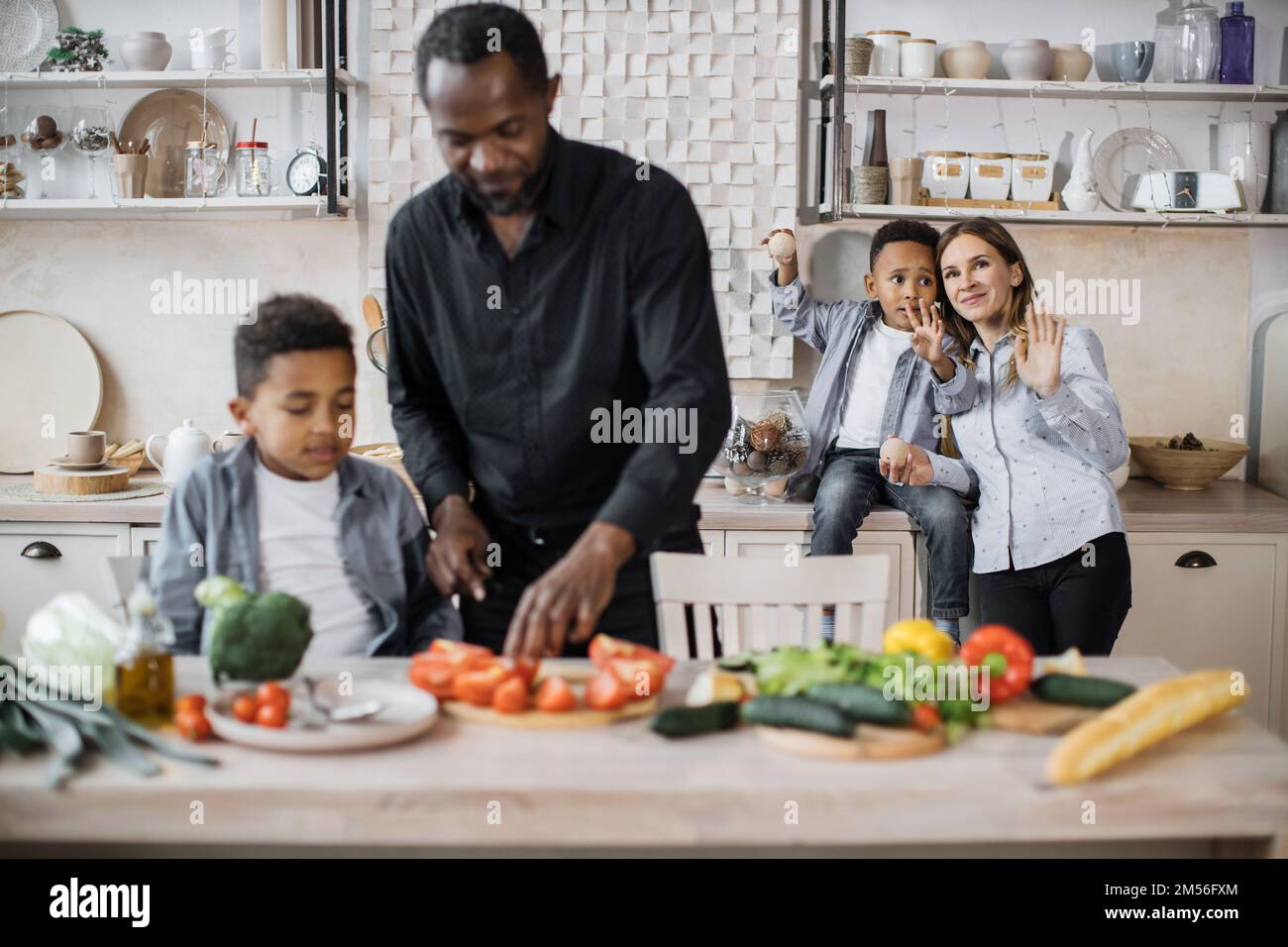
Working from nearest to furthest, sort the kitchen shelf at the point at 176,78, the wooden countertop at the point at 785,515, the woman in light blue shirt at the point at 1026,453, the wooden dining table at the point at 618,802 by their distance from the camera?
the wooden dining table at the point at 618,802 → the woman in light blue shirt at the point at 1026,453 → the wooden countertop at the point at 785,515 → the kitchen shelf at the point at 176,78

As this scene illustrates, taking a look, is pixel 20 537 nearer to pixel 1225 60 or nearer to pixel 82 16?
pixel 82 16

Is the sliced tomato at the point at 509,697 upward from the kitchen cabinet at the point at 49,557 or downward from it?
upward

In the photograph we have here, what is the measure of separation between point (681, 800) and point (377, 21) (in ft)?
9.19

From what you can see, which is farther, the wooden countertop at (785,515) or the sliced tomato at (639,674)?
the wooden countertop at (785,515)

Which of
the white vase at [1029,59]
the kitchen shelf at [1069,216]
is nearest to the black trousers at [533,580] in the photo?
the kitchen shelf at [1069,216]

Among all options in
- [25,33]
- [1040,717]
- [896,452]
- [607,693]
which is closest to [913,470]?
[896,452]

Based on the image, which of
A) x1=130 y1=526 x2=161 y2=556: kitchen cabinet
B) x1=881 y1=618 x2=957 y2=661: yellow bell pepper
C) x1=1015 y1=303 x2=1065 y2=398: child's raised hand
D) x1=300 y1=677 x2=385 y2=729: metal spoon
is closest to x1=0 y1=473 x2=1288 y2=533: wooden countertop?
x1=130 y1=526 x2=161 y2=556: kitchen cabinet

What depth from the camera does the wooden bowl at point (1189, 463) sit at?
3.46 meters

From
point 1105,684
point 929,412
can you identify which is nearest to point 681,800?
point 1105,684

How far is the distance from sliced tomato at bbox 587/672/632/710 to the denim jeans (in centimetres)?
153

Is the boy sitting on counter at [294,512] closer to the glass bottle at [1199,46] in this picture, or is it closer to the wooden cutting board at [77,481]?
the wooden cutting board at [77,481]

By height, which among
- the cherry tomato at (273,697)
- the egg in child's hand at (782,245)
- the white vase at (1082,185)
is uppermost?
the white vase at (1082,185)

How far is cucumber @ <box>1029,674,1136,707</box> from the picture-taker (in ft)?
5.04

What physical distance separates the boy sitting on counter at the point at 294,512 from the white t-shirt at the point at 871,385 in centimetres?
162
